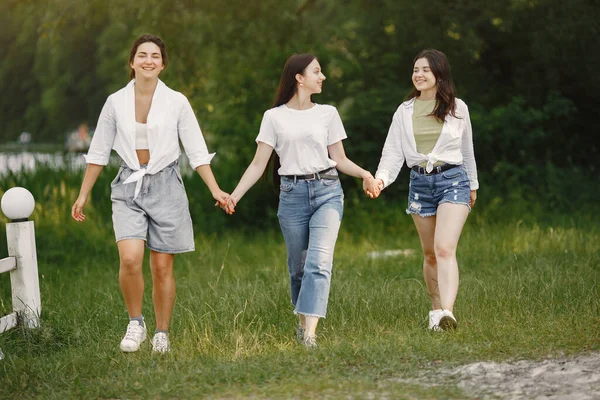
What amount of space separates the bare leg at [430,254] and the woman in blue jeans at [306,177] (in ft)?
1.86

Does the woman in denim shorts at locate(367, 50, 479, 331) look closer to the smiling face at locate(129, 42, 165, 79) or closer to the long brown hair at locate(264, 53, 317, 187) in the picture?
the long brown hair at locate(264, 53, 317, 187)

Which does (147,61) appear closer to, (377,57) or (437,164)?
(437,164)

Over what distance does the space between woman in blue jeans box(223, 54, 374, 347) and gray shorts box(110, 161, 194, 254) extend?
13.9 inches

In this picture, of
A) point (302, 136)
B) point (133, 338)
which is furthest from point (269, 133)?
point (133, 338)

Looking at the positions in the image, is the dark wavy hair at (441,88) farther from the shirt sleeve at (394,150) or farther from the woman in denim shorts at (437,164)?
the shirt sleeve at (394,150)

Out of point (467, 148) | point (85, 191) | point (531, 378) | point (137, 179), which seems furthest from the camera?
point (467, 148)

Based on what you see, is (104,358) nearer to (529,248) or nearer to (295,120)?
(295,120)

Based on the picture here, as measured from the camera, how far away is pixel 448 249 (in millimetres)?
5957

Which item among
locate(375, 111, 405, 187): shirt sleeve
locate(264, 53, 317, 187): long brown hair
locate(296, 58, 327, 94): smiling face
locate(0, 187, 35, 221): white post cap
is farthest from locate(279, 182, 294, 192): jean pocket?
locate(0, 187, 35, 221): white post cap

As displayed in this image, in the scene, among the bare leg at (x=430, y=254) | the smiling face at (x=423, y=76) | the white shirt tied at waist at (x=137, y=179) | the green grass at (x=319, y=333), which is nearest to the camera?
the green grass at (x=319, y=333)

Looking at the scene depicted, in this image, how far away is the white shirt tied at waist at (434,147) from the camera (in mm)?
6000

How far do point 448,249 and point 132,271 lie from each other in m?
2.06

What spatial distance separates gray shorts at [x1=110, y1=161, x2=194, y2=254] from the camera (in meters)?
5.55

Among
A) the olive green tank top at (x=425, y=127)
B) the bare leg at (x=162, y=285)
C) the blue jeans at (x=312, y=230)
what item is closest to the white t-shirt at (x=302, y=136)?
the blue jeans at (x=312, y=230)
